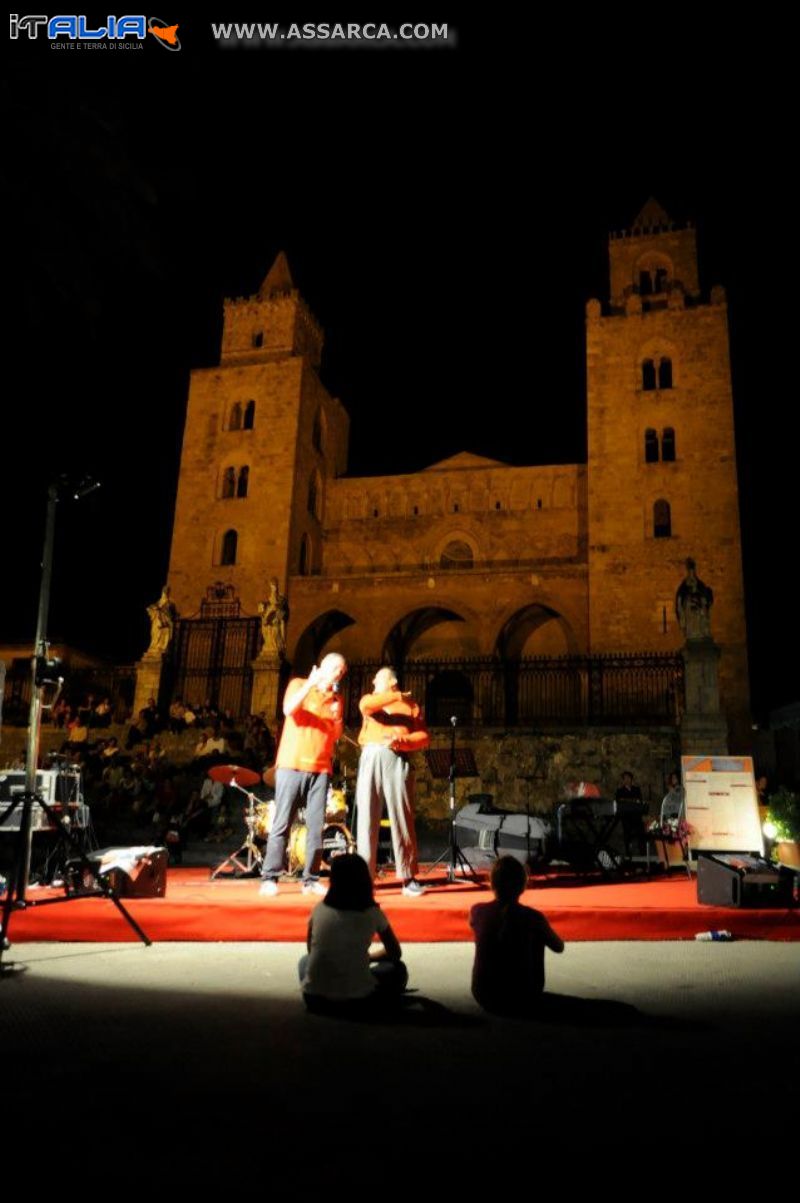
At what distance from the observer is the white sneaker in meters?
5.74

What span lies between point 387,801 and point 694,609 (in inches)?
385

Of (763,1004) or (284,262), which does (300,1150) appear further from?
(284,262)

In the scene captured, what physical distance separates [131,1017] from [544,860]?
5930 millimetres

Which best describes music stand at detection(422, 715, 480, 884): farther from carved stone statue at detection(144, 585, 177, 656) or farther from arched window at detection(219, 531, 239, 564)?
arched window at detection(219, 531, 239, 564)

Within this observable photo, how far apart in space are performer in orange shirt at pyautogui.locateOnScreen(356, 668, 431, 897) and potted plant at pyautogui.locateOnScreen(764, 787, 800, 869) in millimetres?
5108

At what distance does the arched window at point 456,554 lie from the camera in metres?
32.5

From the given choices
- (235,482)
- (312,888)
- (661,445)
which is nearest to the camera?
(312,888)

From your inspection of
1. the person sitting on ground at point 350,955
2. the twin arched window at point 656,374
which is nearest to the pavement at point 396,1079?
the person sitting on ground at point 350,955

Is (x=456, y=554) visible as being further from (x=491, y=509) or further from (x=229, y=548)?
(x=229, y=548)

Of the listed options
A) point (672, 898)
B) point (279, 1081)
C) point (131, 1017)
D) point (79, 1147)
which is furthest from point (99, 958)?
point (672, 898)

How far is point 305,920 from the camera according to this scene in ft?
17.1

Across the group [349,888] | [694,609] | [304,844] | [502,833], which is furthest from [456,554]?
[349,888]

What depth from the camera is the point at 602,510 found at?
27453mm

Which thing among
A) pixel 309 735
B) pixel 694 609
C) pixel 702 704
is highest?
pixel 694 609
